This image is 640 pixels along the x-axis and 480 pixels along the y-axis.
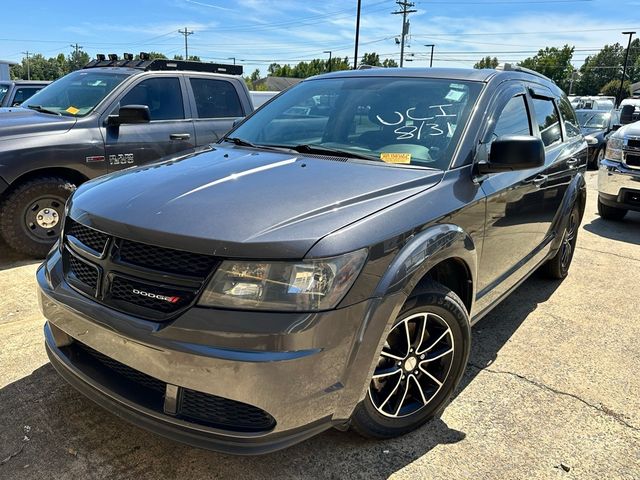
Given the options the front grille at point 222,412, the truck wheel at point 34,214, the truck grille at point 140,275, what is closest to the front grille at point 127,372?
the front grille at point 222,412

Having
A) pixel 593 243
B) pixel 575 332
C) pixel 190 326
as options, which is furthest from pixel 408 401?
pixel 593 243

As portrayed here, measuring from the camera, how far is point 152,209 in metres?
2.08

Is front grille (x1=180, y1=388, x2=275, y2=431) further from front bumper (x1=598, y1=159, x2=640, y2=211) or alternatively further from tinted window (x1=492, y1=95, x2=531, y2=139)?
front bumper (x1=598, y1=159, x2=640, y2=211)

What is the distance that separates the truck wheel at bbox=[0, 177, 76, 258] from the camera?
4.80 meters

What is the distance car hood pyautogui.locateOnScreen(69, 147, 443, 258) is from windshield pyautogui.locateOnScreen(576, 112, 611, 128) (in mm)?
14176

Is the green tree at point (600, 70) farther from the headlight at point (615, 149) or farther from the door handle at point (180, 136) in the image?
the door handle at point (180, 136)

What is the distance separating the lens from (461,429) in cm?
260

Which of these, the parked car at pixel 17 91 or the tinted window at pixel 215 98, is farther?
the parked car at pixel 17 91

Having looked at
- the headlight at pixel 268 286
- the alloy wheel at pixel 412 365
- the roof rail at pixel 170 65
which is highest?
the roof rail at pixel 170 65

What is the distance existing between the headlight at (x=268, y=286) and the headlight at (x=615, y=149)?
263 inches

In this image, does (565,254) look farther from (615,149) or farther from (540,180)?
(615,149)

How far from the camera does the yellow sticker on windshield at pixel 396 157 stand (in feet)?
8.82

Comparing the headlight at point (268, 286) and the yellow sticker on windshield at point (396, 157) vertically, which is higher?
the yellow sticker on windshield at point (396, 157)

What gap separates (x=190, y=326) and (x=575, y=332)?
3.08 metres
